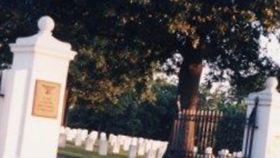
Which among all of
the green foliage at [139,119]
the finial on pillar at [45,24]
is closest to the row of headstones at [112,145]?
the green foliage at [139,119]

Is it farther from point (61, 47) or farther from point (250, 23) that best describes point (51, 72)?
point (250, 23)

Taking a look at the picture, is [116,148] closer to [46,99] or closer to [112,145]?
[112,145]

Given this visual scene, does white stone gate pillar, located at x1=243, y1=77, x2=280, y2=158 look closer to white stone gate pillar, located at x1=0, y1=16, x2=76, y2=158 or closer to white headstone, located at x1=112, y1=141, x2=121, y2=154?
white stone gate pillar, located at x1=0, y1=16, x2=76, y2=158

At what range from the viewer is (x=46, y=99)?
442 inches

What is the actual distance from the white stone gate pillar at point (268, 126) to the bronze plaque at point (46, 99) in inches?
177

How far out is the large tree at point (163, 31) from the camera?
19219 mm

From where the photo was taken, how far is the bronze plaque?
438 inches

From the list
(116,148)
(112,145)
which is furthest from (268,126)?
(112,145)

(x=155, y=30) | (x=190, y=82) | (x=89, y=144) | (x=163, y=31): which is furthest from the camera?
(x=89, y=144)

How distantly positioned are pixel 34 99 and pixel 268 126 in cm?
496

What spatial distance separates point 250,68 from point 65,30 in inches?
260

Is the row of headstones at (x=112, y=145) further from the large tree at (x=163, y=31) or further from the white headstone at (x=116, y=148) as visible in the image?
the large tree at (x=163, y=31)

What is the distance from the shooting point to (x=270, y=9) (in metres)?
18.9

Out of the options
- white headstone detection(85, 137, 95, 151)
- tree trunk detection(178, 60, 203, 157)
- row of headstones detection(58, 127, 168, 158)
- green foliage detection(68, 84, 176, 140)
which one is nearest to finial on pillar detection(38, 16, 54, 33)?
tree trunk detection(178, 60, 203, 157)
